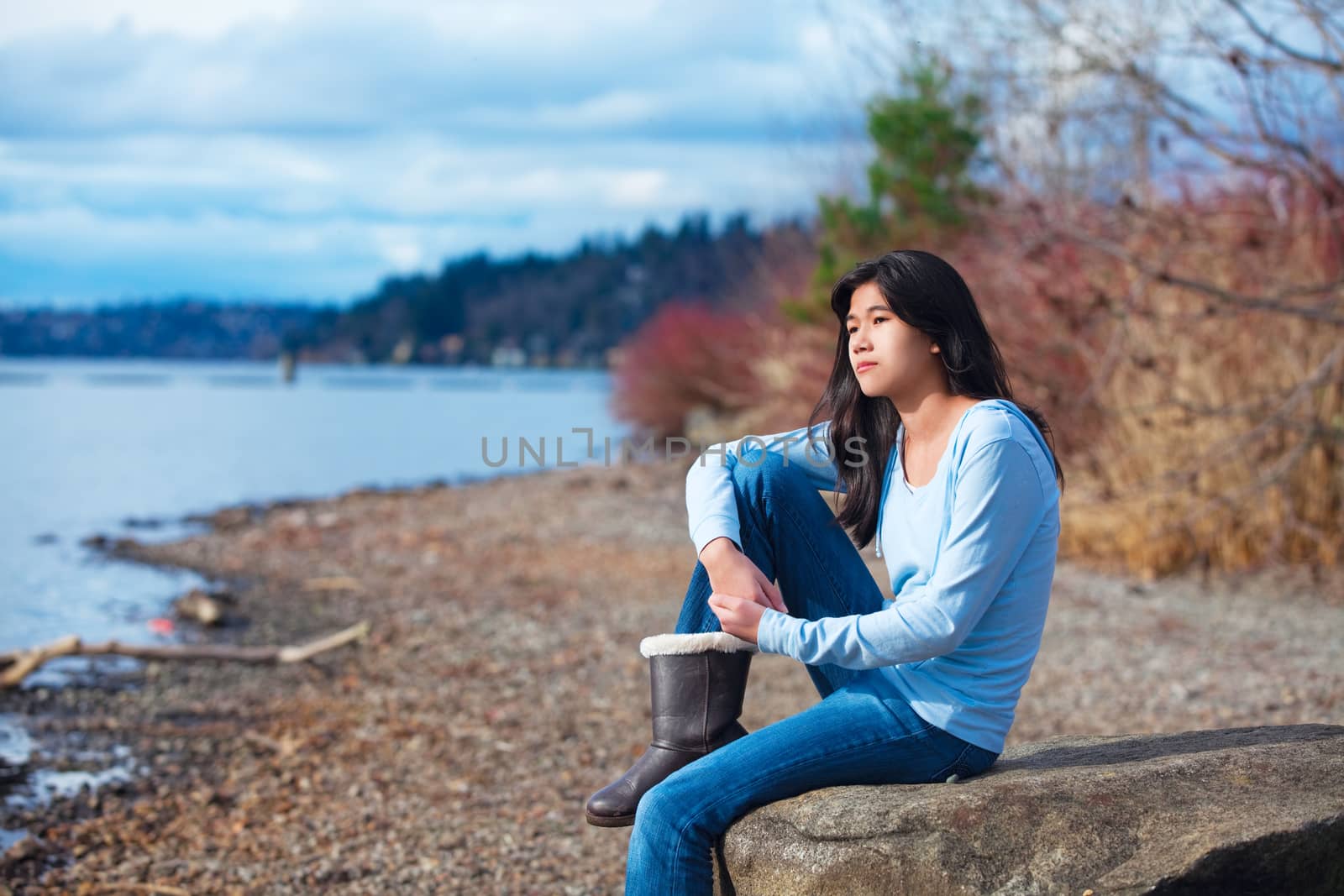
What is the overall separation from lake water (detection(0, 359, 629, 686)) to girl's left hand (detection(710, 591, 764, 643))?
2564 millimetres

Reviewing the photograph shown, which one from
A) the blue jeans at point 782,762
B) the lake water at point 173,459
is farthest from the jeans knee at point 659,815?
the lake water at point 173,459

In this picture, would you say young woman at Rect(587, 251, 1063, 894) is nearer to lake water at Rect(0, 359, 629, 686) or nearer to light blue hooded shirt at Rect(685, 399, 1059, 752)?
light blue hooded shirt at Rect(685, 399, 1059, 752)

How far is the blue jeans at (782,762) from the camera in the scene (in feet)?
7.23

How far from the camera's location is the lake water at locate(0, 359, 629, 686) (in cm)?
930

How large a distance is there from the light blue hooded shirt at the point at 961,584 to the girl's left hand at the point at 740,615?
2cm

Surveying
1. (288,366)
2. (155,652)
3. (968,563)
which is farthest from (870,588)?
(288,366)

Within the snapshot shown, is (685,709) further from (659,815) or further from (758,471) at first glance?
(758,471)

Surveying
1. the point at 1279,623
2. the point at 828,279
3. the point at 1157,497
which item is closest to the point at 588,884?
the point at 1279,623

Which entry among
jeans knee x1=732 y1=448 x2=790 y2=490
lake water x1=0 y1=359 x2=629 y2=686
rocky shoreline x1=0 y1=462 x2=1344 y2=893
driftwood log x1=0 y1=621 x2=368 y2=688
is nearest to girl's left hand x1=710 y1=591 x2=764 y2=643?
jeans knee x1=732 y1=448 x2=790 y2=490

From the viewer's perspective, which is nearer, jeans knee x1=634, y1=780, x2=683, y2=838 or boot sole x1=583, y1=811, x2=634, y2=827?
jeans knee x1=634, y1=780, x2=683, y2=838

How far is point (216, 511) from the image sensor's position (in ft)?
48.9

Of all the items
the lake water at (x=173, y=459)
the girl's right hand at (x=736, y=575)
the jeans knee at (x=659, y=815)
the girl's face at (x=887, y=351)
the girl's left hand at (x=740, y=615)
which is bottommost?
the lake water at (x=173, y=459)

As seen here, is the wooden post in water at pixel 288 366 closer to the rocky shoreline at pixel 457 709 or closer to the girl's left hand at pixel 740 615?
the rocky shoreline at pixel 457 709

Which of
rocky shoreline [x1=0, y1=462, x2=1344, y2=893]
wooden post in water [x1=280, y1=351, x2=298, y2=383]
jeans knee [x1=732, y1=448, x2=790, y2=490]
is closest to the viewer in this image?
jeans knee [x1=732, y1=448, x2=790, y2=490]
